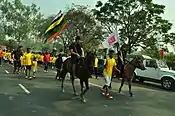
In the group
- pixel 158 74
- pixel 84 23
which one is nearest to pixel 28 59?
pixel 158 74

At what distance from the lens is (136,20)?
112ft

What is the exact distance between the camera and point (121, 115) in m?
9.25

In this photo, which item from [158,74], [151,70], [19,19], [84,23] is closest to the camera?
[158,74]

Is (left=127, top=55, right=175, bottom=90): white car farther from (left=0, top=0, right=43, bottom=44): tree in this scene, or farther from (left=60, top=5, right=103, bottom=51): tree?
(left=0, top=0, right=43, bottom=44): tree

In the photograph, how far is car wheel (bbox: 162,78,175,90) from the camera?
19234 mm

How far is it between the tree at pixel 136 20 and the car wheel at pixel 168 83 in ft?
47.2

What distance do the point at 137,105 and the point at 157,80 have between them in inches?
384

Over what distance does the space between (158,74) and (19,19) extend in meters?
45.5

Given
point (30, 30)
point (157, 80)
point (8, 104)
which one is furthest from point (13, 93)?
point (30, 30)

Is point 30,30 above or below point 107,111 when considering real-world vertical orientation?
above

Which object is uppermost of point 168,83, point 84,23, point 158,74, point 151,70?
point 84,23

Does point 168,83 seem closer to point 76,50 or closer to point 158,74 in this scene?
point 158,74

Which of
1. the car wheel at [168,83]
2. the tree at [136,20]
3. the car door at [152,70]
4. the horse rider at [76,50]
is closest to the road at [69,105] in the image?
the horse rider at [76,50]

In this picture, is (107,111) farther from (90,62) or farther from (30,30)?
(30,30)
